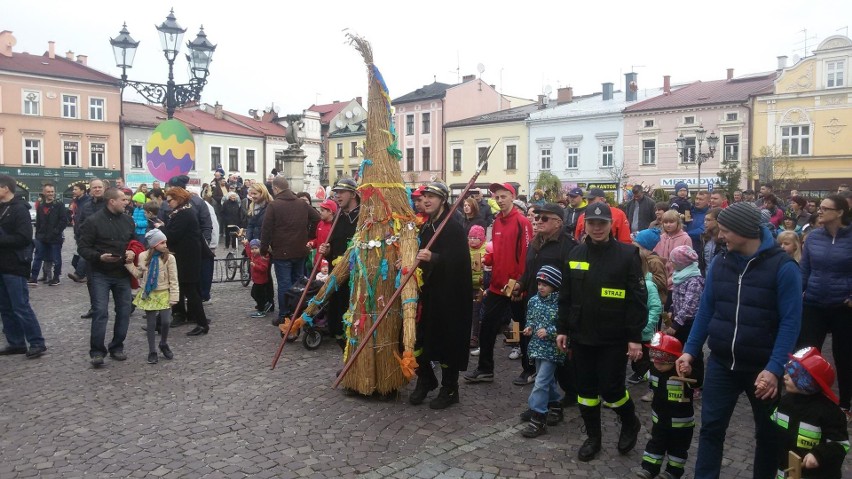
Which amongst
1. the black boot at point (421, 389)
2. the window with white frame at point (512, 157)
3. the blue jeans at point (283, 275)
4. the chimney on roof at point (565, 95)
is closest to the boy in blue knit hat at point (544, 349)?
the black boot at point (421, 389)

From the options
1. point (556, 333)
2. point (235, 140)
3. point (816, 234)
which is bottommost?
point (556, 333)

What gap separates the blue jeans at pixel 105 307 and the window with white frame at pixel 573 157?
1577 inches

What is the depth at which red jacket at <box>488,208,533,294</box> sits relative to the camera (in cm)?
689

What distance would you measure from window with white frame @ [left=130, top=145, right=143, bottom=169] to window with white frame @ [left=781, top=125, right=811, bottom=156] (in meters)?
43.7

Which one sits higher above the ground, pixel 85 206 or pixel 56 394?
pixel 85 206

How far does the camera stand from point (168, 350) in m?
7.62

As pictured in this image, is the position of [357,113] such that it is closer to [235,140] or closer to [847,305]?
[235,140]

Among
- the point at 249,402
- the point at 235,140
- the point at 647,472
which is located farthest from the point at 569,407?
the point at 235,140

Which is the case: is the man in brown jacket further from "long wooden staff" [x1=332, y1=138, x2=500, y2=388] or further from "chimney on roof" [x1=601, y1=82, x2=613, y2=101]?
"chimney on roof" [x1=601, y1=82, x2=613, y2=101]

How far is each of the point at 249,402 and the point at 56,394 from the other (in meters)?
1.91

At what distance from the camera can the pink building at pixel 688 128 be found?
3819 cm

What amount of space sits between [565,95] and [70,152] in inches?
1432

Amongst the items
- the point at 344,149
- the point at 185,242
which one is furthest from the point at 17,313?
the point at 344,149

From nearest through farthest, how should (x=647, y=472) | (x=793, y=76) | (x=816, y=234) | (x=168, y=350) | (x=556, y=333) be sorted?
1. (x=647, y=472)
2. (x=556, y=333)
3. (x=816, y=234)
4. (x=168, y=350)
5. (x=793, y=76)
